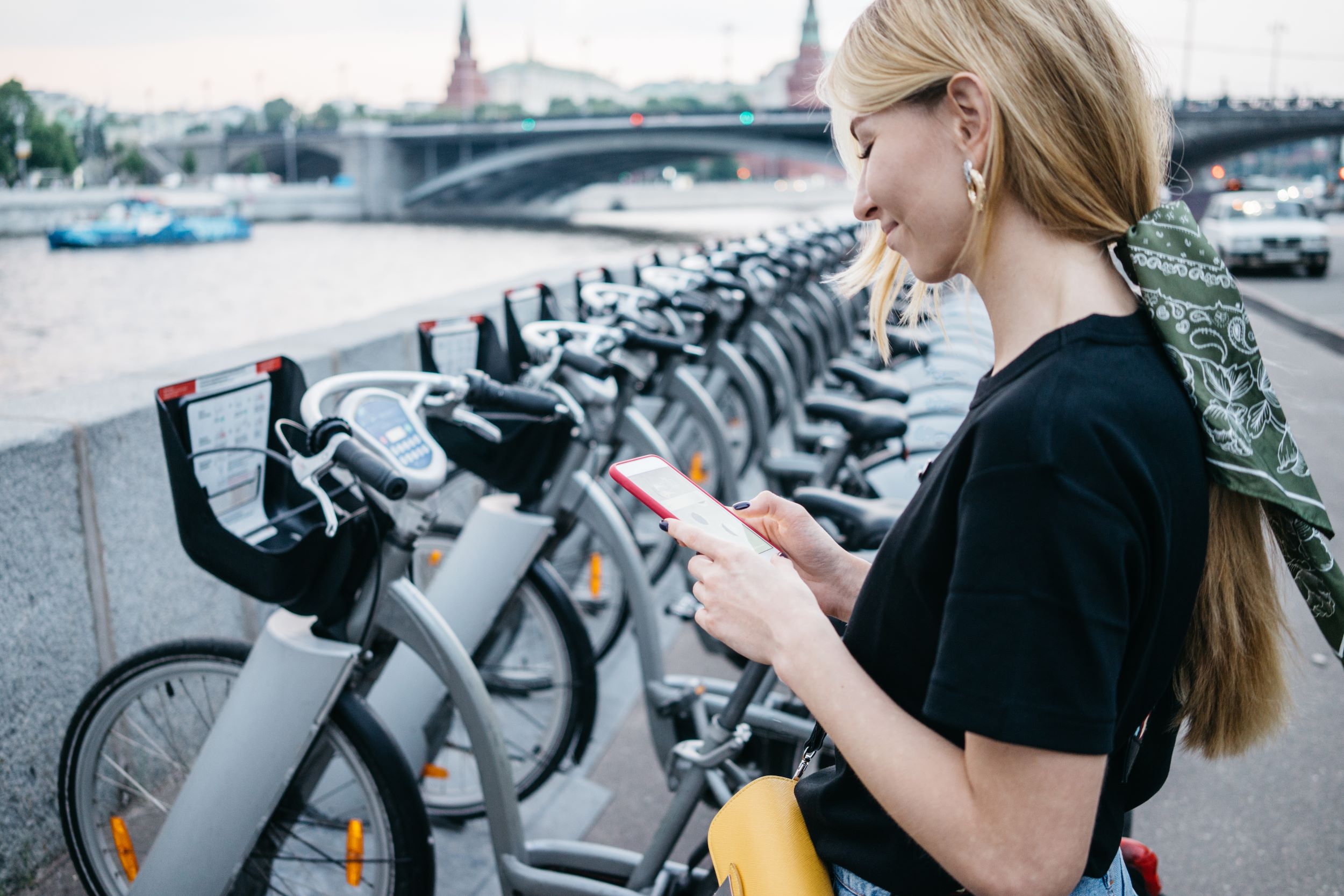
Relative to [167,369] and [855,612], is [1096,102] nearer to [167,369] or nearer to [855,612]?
[855,612]

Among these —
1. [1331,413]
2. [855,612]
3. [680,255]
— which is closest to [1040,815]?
[855,612]

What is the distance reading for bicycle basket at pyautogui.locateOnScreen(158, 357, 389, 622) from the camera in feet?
5.70

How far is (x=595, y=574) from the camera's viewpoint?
364cm

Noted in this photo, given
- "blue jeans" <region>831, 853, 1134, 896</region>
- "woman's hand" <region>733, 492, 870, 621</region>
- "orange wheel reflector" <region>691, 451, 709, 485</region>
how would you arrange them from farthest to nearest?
"orange wheel reflector" <region>691, 451, 709, 485</region> < "woman's hand" <region>733, 492, 870, 621</region> < "blue jeans" <region>831, 853, 1134, 896</region>

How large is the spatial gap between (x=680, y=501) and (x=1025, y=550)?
57cm

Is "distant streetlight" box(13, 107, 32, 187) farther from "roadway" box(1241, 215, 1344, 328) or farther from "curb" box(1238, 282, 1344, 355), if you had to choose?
"roadway" box(1241, 215, 1344, 328)

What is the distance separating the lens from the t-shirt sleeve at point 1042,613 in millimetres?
846

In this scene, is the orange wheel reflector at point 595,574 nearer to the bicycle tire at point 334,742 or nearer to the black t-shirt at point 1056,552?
the bicycle tire at point 334,742

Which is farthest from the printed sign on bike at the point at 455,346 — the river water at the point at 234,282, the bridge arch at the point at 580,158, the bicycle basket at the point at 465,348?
the bridge arch at the point at 580,158

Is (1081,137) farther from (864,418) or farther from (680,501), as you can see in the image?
(864,418)

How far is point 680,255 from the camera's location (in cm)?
637

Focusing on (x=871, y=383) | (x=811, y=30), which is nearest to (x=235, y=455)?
(x=871, y=383)

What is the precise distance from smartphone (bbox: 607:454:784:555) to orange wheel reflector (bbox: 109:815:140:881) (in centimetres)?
151

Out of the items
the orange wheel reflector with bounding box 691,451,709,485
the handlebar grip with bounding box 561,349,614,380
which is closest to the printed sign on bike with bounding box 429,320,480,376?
the handlebar grip with bounding box 561,349,614,380
